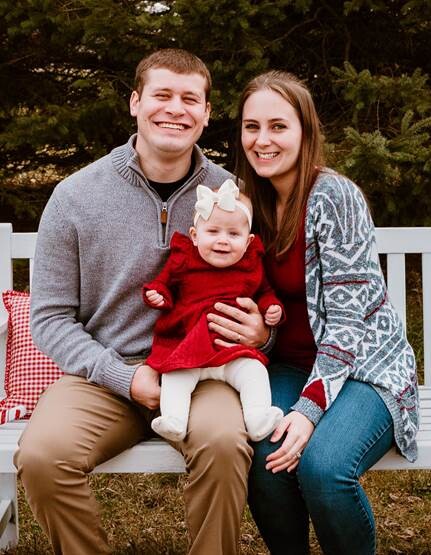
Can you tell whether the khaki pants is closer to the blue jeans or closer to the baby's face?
the blue jeans

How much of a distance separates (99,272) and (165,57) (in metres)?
0.78

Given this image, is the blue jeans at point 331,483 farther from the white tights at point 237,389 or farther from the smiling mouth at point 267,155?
the smiling mouth at point 267,155

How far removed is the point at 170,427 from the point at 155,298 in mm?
421

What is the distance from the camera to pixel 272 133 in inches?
115

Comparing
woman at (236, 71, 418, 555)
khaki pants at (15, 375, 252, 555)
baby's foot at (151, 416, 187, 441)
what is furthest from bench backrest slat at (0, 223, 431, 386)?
baby's foot at (151, 416, 187, 441)

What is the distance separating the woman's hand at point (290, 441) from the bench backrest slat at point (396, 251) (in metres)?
1.01

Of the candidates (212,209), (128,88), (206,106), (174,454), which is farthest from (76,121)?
(174,454)

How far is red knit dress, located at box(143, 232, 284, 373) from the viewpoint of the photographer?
279 cm

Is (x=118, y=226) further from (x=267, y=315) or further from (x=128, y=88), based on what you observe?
(x=128, y=88)

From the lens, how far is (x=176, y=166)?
3.08 m

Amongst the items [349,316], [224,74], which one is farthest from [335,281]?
[224,74]

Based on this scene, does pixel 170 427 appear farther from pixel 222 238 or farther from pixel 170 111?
pixel 170 111

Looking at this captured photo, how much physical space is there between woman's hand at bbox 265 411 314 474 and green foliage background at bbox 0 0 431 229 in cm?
215

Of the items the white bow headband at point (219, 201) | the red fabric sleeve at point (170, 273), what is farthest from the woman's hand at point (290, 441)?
the white bow headband at point (219, 201)
